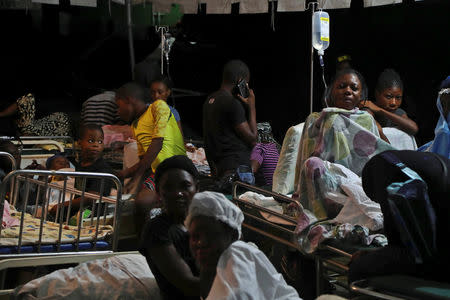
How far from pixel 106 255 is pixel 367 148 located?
1849mm

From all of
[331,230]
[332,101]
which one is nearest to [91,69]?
[332,101]

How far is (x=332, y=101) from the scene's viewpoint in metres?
4.51

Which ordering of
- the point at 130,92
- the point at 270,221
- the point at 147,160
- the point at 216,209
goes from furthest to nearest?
the point at 130,92 → the point at 147,160 → the point at 270,221 → the point at 216,209

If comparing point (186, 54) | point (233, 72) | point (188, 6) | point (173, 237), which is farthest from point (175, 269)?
point (186, 54)

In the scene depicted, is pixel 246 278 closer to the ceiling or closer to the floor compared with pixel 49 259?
closer to the ceiling

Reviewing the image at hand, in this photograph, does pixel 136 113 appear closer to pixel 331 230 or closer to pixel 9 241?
pixel 9 241

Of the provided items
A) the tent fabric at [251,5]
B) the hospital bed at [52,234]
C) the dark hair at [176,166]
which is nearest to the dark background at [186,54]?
the tent fabric at [251,5]

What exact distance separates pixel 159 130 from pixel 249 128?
928mm

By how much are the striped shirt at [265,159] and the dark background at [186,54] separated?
3.70 meters

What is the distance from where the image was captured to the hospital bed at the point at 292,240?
10.6 feet

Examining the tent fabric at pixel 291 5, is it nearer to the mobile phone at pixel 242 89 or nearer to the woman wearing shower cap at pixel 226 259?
the mobile phone at pixel 242 89

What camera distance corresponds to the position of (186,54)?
10914mm

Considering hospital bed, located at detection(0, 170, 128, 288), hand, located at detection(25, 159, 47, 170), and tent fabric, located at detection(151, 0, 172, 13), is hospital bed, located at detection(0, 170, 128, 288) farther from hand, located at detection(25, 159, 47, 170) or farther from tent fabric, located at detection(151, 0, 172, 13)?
tent fabric, located at detection(151, 0, 172, 13)

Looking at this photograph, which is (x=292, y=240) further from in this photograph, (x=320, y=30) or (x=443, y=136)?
(x=320, y=30)
